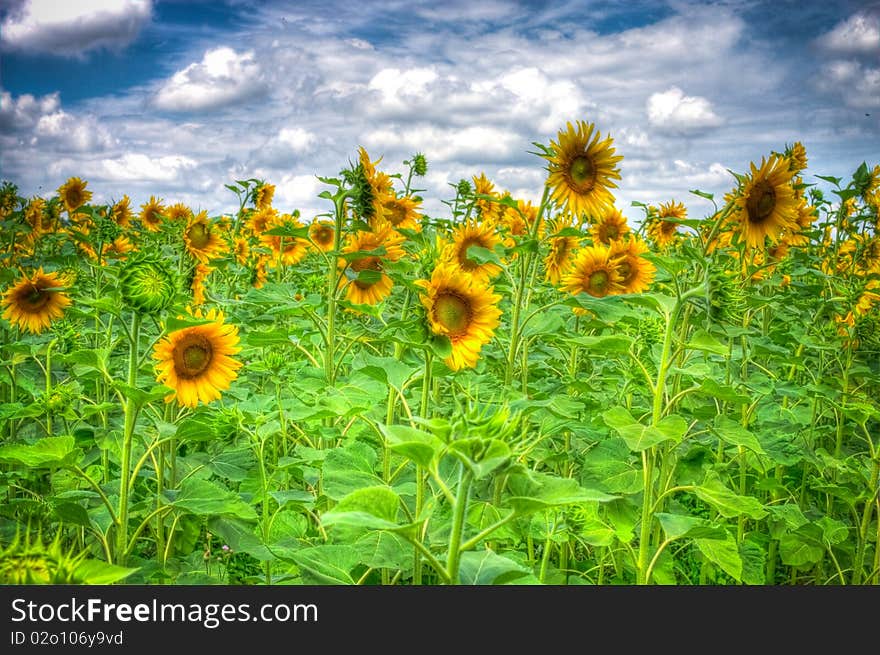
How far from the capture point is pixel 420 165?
328 centimetres

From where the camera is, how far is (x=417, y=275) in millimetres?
1503

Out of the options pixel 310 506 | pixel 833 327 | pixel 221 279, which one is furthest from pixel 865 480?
pixel 221 279

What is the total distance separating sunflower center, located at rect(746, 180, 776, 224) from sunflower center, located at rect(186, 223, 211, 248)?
2028 mm

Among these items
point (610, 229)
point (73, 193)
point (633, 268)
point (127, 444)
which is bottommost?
point (127, 444)

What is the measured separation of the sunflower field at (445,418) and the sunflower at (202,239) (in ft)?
0.06

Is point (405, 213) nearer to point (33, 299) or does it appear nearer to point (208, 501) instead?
point (33, 299)

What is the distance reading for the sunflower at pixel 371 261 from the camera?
180 centimetres

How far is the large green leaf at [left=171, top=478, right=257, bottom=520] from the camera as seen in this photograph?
45.9 inches

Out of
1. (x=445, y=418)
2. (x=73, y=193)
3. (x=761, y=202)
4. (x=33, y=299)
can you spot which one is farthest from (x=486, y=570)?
(x=73, y=193)

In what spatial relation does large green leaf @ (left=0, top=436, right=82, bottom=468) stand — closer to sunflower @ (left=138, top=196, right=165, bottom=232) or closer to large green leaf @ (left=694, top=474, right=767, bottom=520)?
large green leaf @ (left=694, top=474, right=767, bottom=520)

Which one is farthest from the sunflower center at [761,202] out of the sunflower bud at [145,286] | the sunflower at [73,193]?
the sunflower at [73,193]

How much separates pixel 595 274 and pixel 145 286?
149cm
